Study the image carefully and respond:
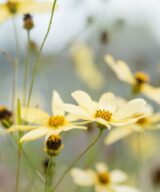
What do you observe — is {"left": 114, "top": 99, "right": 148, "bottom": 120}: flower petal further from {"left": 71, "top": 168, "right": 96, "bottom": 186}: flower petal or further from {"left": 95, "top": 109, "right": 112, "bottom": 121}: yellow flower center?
{"left": 71, "top": 168, "right": 96, "bottom": 186}: flower petal

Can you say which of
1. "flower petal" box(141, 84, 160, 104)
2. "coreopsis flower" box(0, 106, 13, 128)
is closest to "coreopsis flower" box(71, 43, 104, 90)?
"flower petal" box(141, 84, 160, 104)

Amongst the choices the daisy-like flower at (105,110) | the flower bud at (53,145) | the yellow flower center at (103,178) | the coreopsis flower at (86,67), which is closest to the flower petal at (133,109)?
the daisy-like flower at (105,110)

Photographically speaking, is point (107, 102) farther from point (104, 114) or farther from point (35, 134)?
point (35, 134)

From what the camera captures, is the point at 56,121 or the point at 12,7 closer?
the point at 56,121

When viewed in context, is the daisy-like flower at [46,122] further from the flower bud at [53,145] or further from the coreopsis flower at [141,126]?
the coreopsis flower at [141,126]

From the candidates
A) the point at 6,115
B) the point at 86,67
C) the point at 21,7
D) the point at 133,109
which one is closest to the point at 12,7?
the point at 21,7

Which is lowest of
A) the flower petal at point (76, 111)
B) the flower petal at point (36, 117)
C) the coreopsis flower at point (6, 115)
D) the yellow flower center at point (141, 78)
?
the flower petal at point (76, 111)

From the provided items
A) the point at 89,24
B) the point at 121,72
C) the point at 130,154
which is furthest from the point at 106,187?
the point at 130,154
